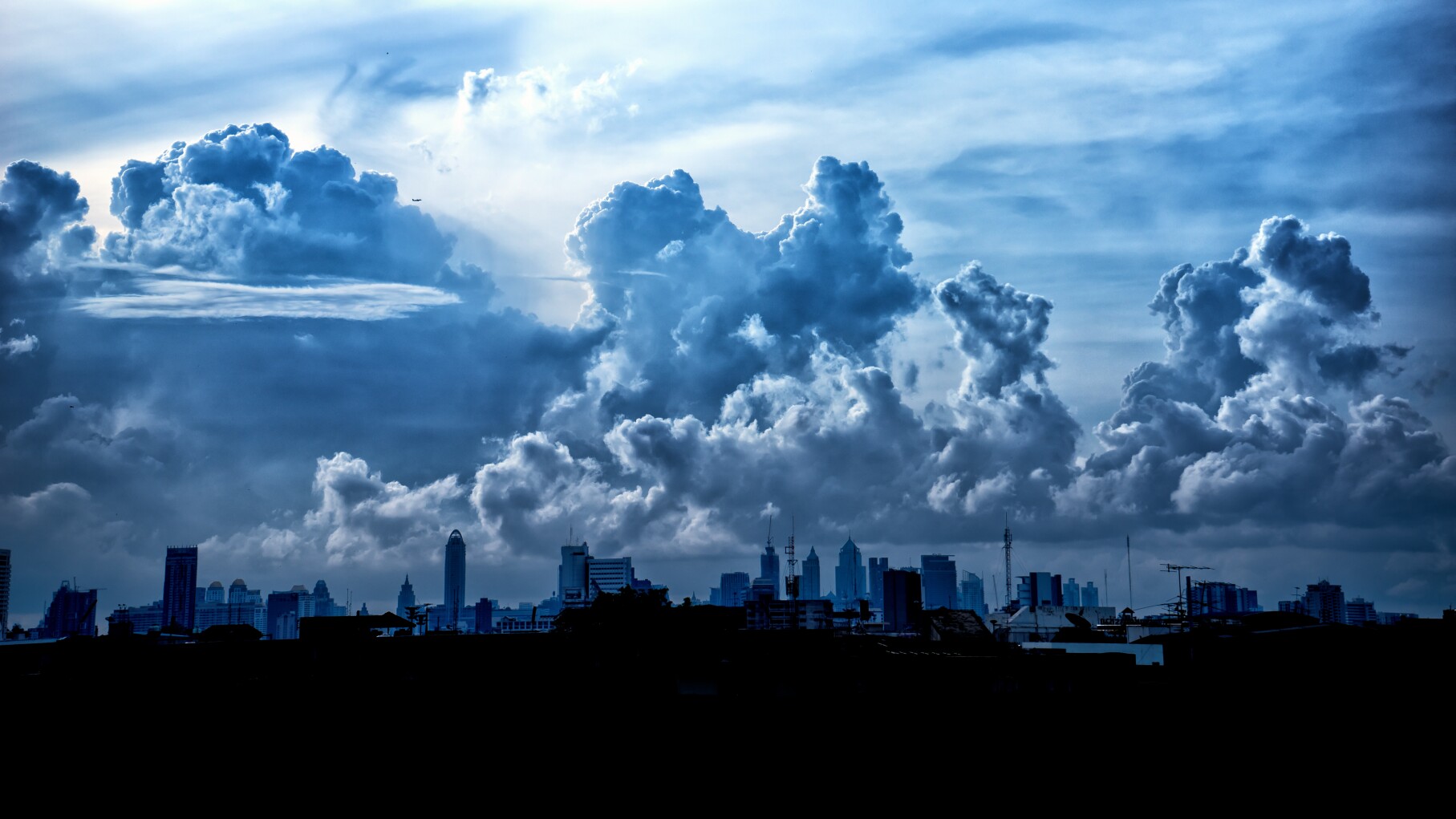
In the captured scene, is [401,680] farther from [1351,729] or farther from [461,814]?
[1351,729]

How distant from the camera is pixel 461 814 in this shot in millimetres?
34406

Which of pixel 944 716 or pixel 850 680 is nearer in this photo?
pixel 944 716

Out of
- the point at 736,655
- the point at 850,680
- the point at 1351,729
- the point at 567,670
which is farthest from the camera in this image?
the point at 567,670

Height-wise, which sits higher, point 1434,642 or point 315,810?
point 1434,642

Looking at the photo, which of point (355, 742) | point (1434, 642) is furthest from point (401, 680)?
point (1434, 642)

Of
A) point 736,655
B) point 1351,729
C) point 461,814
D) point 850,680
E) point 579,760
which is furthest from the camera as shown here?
point 736,655

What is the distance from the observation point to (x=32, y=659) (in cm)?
6394

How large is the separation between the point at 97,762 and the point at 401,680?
1898cm

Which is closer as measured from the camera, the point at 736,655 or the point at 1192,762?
the point at 1192,762

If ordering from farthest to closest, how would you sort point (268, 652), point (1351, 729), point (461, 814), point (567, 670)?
point (268, 652) → point (567, 670) → point (1351, 729) → point (461, 814)

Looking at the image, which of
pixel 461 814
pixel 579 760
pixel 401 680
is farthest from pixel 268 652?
pixel 461 814

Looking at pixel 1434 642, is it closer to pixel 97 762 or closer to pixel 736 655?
pixel 736 655

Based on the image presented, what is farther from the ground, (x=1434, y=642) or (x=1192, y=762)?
(x=1434, y=642)

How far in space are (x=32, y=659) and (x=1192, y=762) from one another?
5467 centimetres
